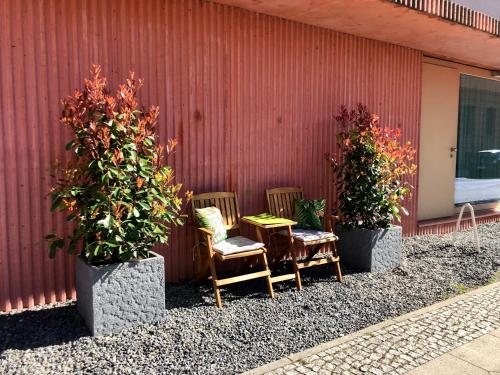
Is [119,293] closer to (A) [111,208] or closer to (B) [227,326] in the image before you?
(A) [111,208]

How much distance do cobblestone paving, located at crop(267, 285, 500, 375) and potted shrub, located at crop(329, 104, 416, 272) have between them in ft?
4.03

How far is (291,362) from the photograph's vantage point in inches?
129

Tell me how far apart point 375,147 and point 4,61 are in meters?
4.12

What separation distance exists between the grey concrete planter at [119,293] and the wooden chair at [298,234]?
1.68 meters

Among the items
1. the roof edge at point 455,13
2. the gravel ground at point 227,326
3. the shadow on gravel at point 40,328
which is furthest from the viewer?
the roof edge at point 455,13

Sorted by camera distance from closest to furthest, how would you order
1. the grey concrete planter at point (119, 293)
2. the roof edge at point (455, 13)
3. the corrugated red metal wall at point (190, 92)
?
the grey concrete planter at point (119, 293)
the corrugated red metal wall at point (190, 92)
the roof edge at point (455, 13)

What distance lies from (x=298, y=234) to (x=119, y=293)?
86.8 inches

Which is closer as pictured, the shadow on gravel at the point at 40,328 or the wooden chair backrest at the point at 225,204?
the shadow on gravel at the point at 40,328

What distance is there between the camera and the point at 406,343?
3.64m

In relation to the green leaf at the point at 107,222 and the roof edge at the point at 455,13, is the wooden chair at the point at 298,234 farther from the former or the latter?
the roof edge at the point at 455,13

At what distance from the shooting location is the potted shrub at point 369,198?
553cm

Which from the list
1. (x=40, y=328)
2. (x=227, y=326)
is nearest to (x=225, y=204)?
(x=227, y=326)

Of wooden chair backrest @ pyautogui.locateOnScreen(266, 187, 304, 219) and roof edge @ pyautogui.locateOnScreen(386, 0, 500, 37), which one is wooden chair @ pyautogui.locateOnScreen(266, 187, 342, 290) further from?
roof edge @ pyautogui.locateOnScreen(386, 0, 500, 37)

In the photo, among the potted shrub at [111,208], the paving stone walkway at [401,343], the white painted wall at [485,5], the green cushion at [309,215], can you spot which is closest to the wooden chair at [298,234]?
the green cushion at [309,215]
